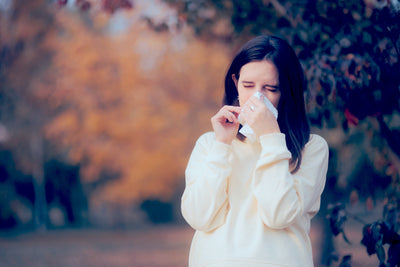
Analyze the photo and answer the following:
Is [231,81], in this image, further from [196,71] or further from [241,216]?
[196,71]

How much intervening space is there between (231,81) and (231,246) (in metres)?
0.66

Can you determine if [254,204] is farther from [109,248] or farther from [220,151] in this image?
[109,248]

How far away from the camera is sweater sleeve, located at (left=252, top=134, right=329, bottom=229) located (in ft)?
5.05

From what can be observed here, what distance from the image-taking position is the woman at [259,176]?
1.56 m

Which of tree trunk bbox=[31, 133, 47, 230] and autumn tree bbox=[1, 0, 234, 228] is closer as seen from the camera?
autumn tree bbox=[1, 0, 234, 228]

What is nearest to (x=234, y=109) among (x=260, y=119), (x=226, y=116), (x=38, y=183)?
(x=226, y=116)

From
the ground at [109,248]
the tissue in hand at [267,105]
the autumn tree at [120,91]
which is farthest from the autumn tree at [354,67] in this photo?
the autumn tree at [120,91]

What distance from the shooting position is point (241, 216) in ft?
5.33

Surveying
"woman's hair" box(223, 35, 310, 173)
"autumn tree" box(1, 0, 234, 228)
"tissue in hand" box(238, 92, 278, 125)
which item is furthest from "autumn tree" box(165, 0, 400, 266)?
"autumn tree" box(1, 0, 234, 228)

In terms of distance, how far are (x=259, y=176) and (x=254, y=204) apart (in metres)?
0.11

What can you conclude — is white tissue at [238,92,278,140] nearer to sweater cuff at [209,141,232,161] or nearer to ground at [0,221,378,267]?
sweater cuff at [209,141,232,161]

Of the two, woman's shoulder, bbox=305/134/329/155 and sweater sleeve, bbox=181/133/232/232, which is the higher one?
woman's shoulder, bbox=305/134/329/155

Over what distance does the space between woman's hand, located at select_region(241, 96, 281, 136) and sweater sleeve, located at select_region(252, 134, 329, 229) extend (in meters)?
0.03

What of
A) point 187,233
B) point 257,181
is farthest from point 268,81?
point 187,233
